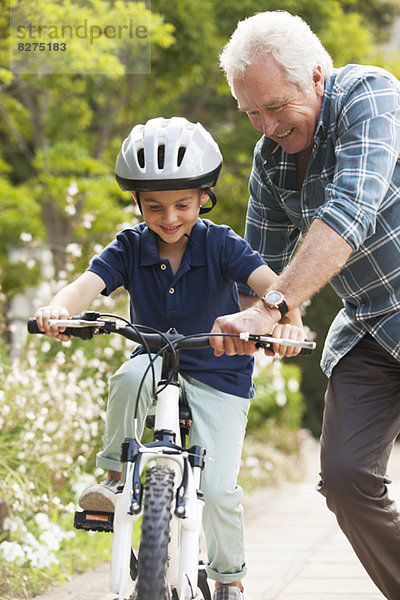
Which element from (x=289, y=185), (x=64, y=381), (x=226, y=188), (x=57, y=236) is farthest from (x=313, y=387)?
(x=289, y=185)

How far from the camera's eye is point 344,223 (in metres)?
2.85

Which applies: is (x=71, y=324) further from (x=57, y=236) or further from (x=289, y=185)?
(x=57, y=236)

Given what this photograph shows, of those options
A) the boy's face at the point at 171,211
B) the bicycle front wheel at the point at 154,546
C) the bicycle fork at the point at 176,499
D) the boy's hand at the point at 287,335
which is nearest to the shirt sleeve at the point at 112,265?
the boy's face at the point at 171,211

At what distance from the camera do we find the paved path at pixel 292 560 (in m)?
4.40

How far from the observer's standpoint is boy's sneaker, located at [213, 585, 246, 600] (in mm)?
3285

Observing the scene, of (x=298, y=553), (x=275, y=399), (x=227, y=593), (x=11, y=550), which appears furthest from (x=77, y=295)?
(x=275, y=399)

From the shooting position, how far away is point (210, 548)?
3289 mm

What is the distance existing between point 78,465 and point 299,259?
2815 millimetres

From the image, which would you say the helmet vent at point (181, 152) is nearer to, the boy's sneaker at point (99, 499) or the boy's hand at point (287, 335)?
the boy's hand at point (287, 335)

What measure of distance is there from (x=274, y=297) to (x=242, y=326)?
0.49 feet

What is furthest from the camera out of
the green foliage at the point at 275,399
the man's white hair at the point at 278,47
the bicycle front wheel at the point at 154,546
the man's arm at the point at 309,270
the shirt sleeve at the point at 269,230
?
the green foliage at the point at 275,399

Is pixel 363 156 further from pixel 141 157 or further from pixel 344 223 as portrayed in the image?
pixel 141 157

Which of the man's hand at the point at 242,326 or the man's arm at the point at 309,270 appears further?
the man's arm at the point at 309,270

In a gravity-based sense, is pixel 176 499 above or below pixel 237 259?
below
